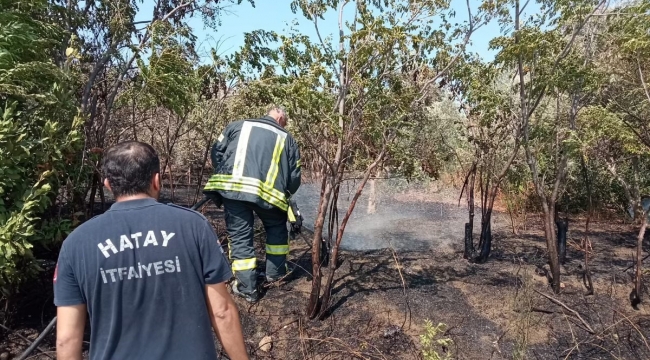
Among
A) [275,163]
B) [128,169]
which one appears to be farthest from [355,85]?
[128,169]

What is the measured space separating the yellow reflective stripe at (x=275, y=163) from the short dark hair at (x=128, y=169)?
2.54 m

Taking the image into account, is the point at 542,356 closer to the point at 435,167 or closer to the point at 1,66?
the point at 435,167

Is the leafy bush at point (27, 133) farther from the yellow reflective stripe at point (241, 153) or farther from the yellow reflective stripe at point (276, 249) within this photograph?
the yellow reflective stripe at point (276, 249)

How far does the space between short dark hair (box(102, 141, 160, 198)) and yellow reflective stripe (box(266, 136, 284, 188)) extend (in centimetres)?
254

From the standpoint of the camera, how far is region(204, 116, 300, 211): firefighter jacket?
4.27 metres

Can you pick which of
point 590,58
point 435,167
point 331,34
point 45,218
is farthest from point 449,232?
→ point 45,218

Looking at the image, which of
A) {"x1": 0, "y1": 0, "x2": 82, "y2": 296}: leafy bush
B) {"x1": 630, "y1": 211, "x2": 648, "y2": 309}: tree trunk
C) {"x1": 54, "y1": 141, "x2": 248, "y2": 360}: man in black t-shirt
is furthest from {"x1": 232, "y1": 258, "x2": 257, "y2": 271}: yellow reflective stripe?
{"x1": 630, "y1": 211, "x2": 648, "y2": 309}: tree trunk

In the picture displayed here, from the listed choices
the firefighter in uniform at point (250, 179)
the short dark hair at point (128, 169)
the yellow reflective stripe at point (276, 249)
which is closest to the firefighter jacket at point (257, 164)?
the firefighter in uniform at point (250, 179)

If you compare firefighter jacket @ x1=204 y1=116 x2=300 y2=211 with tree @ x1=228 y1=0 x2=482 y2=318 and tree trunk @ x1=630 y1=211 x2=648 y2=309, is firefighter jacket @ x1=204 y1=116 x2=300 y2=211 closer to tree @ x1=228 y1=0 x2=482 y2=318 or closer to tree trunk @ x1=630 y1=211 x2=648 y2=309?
tree @ x1=228 y1=0 x2=482 y2=318

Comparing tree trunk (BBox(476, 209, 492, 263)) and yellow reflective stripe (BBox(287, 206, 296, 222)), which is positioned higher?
yellow reflective stripe (BBox(287, 206, 296, 222))

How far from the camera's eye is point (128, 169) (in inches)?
68.4

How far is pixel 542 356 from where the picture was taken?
377 centimetres

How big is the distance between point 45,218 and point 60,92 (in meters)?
1.24

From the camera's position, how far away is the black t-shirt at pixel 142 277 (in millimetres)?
1669
